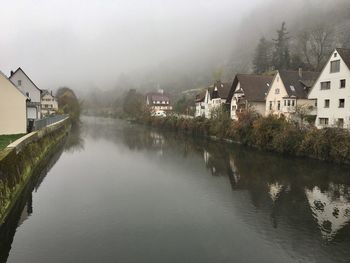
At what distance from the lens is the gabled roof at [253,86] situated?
5209 centimetres

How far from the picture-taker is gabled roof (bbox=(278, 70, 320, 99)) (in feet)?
147

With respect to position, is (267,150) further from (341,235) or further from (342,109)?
(341,235)

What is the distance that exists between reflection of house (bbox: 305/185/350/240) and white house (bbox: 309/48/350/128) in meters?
11.6

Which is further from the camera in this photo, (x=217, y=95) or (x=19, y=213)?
(x=217, y=95)

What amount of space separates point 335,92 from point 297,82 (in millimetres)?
11808

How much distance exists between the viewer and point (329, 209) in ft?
61.5

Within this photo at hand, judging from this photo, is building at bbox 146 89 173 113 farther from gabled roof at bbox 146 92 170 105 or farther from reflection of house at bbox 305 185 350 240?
reflection of house at bbox 305 185 350 240

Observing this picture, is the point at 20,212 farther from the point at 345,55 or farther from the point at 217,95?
the point at 217,95

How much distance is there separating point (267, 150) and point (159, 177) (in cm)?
1629

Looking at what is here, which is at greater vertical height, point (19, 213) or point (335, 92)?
point (335, 92)

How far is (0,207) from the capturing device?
1446cm

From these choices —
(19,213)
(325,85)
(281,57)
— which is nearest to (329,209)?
(19,213)

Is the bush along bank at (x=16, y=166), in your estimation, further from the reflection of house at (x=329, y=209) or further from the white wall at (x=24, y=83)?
the white wall at (x=24, y=83)

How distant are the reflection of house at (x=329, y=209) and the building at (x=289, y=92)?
2117 cm
